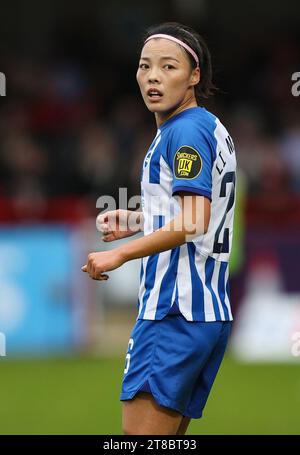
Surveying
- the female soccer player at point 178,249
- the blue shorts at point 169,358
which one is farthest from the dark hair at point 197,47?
the blue shorts at point 169,358

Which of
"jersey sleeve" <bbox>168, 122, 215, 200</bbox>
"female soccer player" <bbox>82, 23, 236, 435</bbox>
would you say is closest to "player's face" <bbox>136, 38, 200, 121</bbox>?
"female soccer player" <bbox>82, 23, 236, 435</bbox>

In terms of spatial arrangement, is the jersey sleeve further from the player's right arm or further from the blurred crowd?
the blurred crowd

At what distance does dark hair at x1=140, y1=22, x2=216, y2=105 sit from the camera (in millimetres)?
4871

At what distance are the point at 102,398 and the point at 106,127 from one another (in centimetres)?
681

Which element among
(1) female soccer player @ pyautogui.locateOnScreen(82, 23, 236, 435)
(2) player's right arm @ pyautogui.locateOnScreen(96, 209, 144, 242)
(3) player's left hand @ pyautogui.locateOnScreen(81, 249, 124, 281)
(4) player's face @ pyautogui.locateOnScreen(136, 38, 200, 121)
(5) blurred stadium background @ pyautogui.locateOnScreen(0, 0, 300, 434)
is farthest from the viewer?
(5) blurred stadium background @ pyautogui.locateOnScreen(0, 0, 300, 434)

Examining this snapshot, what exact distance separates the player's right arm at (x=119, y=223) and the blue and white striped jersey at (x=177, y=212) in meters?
0.31

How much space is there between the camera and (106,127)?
16312mm

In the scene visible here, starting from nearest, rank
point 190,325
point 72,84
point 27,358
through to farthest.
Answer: point 190,325 < point 27,358 < point 72,84

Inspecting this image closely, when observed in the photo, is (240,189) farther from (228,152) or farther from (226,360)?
(228,152)

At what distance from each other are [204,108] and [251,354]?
304 inches

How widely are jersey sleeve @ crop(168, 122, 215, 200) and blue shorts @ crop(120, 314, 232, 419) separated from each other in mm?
554

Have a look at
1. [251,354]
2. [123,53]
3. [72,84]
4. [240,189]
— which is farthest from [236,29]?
[251,354]

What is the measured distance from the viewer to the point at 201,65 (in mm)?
4934

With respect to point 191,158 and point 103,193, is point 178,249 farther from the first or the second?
point 103,193
